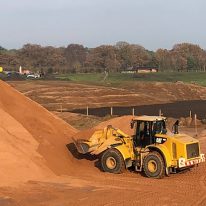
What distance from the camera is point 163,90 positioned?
237 feet

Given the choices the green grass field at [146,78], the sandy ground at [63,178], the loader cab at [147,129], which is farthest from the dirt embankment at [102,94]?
the loader cab at [147,129]

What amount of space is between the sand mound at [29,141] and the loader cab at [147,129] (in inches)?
110

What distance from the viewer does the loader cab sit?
15695mm

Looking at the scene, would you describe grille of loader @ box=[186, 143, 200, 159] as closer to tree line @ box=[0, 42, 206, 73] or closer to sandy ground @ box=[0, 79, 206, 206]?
sandy ground @ box=[0, 79, 206, 206]

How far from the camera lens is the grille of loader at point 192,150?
15188 millimetres

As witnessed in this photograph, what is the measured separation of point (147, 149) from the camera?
51.6ft

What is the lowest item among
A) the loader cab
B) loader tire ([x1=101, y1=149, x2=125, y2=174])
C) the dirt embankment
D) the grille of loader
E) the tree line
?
the dirt embankment

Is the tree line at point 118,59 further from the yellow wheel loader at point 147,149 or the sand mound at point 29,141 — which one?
the yellow wheel loader at point 147,149

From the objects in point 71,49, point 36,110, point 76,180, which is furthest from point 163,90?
point 71,49

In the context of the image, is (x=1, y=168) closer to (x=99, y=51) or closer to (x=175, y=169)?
(x=175, y=169)

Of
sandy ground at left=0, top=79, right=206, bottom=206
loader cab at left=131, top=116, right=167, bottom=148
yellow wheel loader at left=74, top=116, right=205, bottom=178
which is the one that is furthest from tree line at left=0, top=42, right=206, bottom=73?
loader cab at left=131, top=116, right=167, bottom=148

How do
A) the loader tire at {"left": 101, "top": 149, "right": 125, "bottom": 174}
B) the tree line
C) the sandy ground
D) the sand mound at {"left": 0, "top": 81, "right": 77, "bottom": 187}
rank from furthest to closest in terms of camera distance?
the tree line < the loader tire at {"left": 101, "top": 149, "right": 125, "bottom": 174} < the sand mound at {"left": 0, "top": 81, "right": 77, "bottom": 187} < the sandy ground

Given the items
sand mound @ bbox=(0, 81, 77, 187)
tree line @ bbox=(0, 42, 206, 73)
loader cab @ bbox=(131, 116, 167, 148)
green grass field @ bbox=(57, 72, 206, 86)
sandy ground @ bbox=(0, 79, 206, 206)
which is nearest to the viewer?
sandy ground @ bbox=(0, 79, 206, 206)

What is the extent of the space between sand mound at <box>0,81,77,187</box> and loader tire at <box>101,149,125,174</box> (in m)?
1.29
